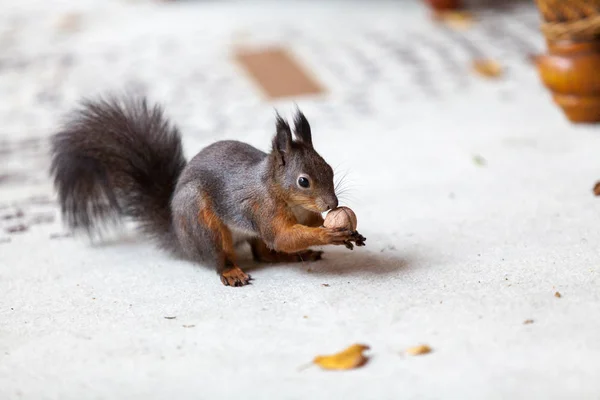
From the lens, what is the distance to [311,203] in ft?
5.12

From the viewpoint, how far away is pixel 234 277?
1657mm

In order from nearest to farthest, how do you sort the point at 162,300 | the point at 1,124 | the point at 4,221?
the point at 162,300 → the point at 4,221 → the point at 1,124

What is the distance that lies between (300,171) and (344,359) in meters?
0.40

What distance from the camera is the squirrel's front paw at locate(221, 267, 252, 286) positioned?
5.41 ft

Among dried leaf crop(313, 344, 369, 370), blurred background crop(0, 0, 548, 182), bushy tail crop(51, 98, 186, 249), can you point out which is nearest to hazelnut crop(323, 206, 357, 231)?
dried leaf crop(313, 344, 369, 370)

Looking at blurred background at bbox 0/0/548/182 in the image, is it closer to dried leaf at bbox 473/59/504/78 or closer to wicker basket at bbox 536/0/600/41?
dried leaf at bbox 473/59/504/78

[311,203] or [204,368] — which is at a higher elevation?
[311,203]

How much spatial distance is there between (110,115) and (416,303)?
0.85 meters

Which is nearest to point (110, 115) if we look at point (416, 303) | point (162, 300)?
point (162, 300)

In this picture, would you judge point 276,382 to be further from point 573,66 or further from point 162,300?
point 573,66

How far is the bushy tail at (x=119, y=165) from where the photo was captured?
6.00 feet

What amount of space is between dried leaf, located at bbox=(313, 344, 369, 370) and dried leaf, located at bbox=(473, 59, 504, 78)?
2160 mm

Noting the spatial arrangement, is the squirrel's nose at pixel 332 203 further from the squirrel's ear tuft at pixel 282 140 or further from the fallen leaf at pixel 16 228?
the fallen leaf at pixel 16 228

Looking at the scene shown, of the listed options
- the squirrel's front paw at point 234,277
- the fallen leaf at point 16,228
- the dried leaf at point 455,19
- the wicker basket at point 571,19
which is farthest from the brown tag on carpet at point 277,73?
the squirrel's front paw at point 234,277
